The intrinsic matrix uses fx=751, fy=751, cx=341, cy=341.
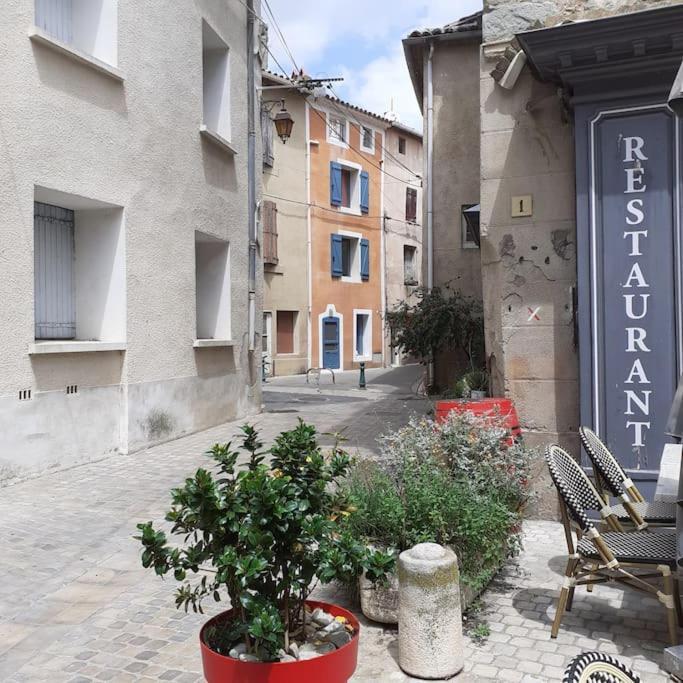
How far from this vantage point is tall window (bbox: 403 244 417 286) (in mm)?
30923

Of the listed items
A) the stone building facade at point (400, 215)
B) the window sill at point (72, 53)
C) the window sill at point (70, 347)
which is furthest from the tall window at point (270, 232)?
the window sill at point (70, 347)

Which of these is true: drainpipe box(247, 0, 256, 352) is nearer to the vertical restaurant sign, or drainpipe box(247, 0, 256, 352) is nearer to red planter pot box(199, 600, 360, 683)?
the vertical restaurant sign

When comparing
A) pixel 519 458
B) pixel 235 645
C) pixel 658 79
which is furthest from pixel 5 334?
pixel 658 79

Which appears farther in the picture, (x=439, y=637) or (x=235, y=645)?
(x=439, y=637)

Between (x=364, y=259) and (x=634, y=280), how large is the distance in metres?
23.5

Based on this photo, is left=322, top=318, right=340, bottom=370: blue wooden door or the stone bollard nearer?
the stone bollard

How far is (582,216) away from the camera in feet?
17.4

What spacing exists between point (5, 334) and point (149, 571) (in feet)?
10.3

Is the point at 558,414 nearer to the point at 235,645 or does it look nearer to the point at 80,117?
the point at 235,645

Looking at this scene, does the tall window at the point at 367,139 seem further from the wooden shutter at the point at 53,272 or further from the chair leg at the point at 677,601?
the chair leg at the point at 677,601

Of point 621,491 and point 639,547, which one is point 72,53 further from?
point 639,547

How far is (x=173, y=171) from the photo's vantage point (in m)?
9.51

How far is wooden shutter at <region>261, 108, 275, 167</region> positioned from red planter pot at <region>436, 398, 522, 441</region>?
15.6 metres

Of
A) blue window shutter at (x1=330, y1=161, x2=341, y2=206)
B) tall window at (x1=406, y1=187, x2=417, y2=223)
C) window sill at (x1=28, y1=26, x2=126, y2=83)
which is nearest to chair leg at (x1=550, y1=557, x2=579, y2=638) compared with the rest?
window sill at (x1=28, y1=26, x2=126, y2=83)
